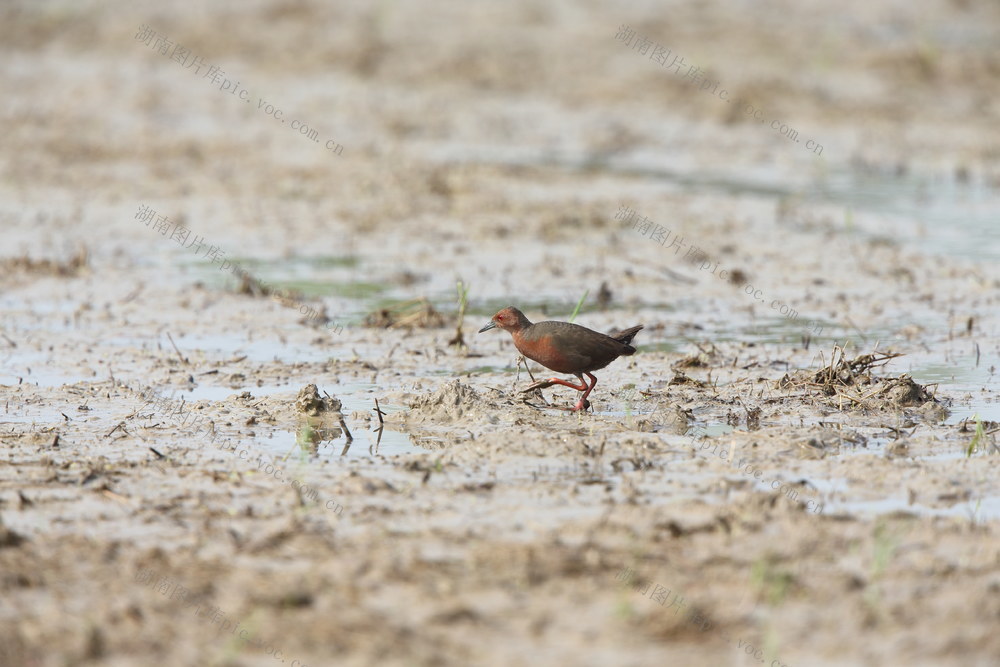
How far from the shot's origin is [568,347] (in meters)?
7.26

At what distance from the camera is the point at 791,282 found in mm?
11086

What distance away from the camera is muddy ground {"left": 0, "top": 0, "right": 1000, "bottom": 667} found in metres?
4.77

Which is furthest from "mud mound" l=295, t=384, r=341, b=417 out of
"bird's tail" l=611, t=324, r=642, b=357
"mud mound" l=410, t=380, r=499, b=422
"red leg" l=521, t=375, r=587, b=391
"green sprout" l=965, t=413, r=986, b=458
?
"green sprout" l=965, t=413, r=986, b=458

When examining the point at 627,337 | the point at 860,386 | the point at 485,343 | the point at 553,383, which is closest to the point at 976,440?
the point at 860,386

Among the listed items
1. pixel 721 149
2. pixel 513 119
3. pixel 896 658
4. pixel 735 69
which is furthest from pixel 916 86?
pixel 896 658

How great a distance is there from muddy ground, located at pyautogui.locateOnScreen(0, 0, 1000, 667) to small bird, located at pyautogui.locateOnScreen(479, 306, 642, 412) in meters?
0.26

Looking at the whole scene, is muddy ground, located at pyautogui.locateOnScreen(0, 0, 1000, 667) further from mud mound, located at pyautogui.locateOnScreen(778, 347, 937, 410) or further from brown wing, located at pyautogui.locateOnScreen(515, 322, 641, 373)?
brown wing, located at pyautogui.locateOnScreen(515, 322, 641, 373)

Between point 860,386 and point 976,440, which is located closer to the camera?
point 976,440

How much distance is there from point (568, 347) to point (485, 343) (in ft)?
6.86

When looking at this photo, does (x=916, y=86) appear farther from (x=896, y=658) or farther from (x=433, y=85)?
(x=896, y=658)

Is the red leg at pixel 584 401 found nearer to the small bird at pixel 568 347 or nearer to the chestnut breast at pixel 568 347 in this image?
the small bird at pixel 568 347

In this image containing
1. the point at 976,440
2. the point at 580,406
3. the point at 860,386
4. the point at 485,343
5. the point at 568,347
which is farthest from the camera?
the point at 485,343

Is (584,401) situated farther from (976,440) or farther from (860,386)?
(976,440)

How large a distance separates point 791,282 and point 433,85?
9650 mm
